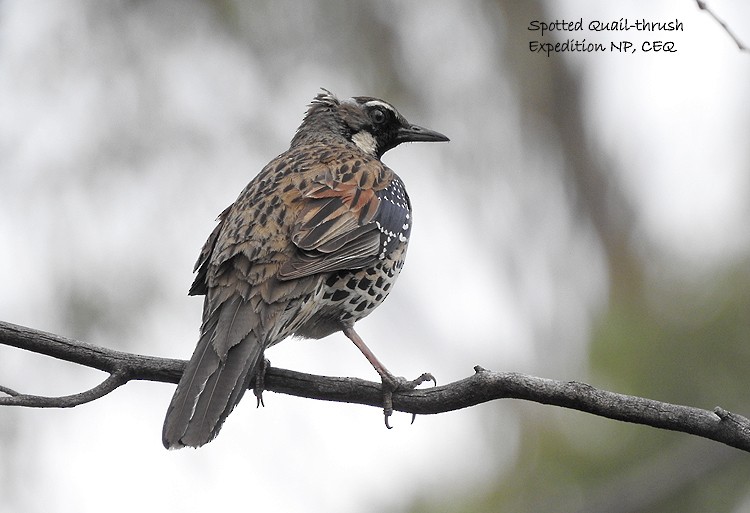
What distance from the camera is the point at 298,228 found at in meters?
5.96

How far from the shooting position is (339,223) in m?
6.16

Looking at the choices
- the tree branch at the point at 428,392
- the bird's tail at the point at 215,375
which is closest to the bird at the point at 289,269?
the bird's tail at the point at 215,375

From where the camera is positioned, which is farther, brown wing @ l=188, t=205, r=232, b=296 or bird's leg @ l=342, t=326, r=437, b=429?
brown wing @ l=188, t=205, r=232, b=296

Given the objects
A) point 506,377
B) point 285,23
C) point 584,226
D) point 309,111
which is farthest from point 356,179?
point 584,226

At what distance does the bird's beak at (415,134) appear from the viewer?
25.3 ft

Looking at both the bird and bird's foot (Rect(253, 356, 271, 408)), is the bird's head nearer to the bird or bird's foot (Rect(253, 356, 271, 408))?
the bird

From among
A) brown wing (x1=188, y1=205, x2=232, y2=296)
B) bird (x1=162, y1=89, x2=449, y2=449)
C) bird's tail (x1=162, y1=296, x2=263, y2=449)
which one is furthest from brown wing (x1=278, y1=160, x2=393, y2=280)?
brown wing (x1=188, y1=205, x2=232, y2=296)

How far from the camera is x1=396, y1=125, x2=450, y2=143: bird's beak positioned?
7727 millimetres

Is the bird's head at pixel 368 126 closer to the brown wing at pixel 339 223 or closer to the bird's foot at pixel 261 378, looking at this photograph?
the brown wing at pixel 339 223

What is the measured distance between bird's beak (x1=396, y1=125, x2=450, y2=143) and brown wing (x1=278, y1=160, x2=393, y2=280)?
883 millimetres

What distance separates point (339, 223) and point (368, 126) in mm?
1781

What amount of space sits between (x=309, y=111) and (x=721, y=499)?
4204mm

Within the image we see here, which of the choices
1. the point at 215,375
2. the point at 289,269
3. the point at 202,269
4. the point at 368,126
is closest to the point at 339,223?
the point at 289,269

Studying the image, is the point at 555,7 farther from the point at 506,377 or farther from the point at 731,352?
the point at 506,377
